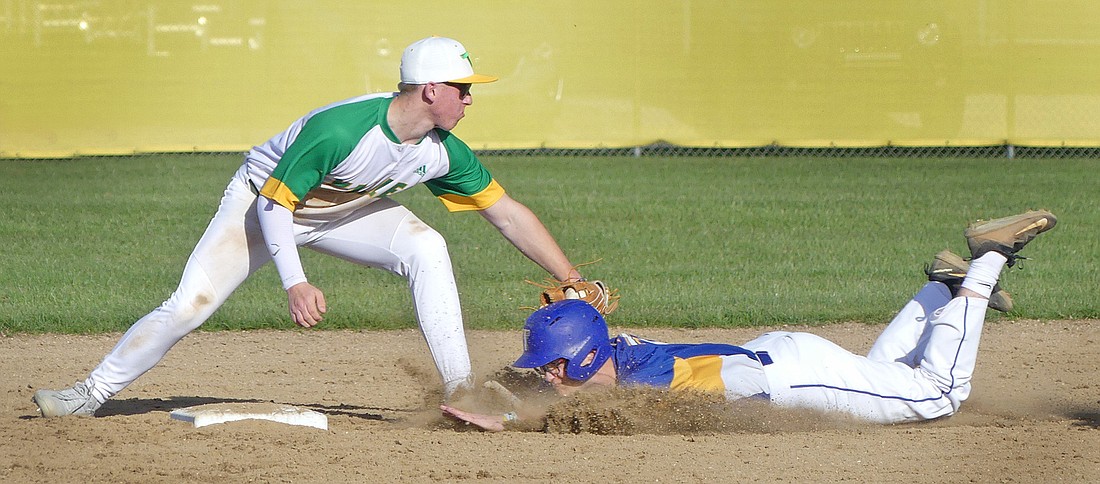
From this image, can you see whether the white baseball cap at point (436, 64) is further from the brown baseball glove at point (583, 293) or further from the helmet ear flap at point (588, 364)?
the helmet ear flap at point (588, 364)

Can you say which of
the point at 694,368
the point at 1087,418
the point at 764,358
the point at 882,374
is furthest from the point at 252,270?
the point at 1087,418

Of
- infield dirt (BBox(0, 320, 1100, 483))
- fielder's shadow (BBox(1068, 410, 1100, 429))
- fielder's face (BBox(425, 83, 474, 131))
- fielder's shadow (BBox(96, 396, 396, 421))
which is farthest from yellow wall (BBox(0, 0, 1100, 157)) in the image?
fielder's face (BBox(425, 83, 474, 131))

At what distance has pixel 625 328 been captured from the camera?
8031mm

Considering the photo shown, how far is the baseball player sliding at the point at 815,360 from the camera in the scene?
5.07 m

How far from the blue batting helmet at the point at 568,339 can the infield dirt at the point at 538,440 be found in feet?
0.57

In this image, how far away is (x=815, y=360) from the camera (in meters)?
5.27

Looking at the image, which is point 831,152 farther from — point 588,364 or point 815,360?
point 588,364

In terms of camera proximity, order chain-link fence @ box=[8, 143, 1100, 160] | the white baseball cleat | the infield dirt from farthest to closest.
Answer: chain-link fence @ box=[8, 143, 1100, 160], the white baseball cleat, the infield dirt

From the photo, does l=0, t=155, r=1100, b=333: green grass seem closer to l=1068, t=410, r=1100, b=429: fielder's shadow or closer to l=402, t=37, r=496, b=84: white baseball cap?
l=1068, t=410, r=1100, b=429: fielder's shadow

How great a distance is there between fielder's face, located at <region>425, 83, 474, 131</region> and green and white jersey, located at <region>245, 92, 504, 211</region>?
18cm

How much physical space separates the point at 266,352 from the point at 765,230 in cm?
539

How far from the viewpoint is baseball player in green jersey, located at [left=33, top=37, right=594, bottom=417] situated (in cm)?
496

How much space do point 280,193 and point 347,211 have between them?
51 cm

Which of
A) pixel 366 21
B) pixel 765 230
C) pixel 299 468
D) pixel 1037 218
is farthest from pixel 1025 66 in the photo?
pixel 299 468
